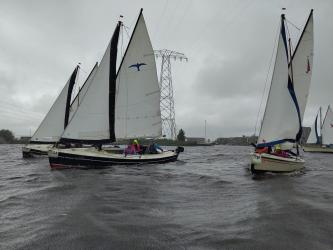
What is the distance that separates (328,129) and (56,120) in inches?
2552

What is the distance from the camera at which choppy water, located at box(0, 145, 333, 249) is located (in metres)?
8.93

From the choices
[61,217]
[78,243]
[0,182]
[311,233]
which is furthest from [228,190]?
[0,182]

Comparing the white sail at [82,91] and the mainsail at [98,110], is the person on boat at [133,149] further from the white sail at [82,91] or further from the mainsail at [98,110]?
the white sail at [82,91]

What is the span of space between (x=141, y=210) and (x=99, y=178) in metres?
9.22

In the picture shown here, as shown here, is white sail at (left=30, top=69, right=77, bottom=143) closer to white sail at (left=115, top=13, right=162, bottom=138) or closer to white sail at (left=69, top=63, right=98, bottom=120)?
white sail at (left=69, top=63, right=98, bottom=120)

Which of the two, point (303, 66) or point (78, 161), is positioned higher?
point (303, 66)

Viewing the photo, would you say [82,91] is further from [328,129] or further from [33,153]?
[328,129]

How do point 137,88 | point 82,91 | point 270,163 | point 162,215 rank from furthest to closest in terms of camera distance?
point 82,91 → point 137,88 → point 270,163 → point 162,215

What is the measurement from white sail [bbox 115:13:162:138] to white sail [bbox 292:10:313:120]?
12558mm

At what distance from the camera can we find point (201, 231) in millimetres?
9867

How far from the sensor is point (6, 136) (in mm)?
188375

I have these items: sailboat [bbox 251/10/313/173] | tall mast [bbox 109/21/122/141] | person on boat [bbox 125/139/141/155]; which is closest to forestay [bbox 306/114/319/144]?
sailboat [bbox 251/10/313/173]

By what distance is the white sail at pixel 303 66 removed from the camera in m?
28.0

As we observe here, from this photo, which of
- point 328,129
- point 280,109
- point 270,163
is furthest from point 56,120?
point 328,129
